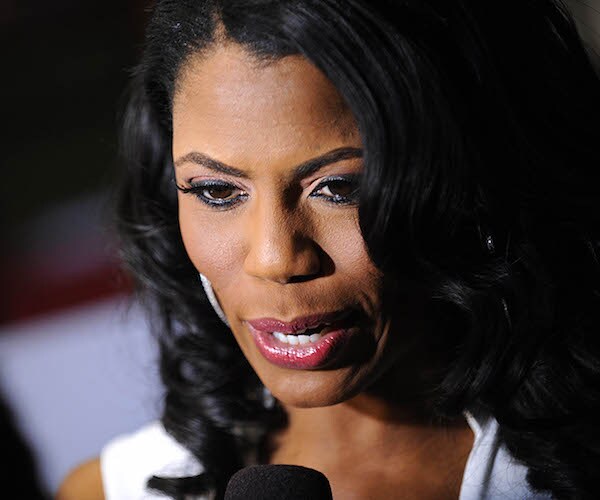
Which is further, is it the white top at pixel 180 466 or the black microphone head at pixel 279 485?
the white top at pixel 180 466

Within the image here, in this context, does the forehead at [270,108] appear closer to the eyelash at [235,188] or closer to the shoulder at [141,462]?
the eyelash at [235,188]

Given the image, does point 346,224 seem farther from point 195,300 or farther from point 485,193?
point 195,300

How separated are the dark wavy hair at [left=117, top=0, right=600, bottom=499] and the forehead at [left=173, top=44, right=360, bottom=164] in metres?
0.02

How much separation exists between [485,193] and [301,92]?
19 centimetres

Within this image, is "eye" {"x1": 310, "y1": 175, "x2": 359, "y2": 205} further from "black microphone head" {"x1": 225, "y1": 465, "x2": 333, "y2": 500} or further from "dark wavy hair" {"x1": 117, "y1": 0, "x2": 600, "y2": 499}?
"black microphone head" {"x1": 225, "y1": 465, "x2": 333, "y2": 500}

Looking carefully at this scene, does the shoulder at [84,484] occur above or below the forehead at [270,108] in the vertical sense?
below

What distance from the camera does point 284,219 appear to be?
32.1 inches

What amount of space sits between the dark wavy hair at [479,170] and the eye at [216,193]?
12 centimetres

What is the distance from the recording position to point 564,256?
915mm

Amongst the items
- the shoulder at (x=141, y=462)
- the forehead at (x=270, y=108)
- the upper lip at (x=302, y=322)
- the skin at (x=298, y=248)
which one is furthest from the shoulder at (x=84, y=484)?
the forehead at (x=270, y=108)

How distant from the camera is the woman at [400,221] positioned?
786 mm

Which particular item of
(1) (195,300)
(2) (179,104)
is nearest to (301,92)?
(2) (179,104)

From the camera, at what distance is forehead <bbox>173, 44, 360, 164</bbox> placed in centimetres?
79

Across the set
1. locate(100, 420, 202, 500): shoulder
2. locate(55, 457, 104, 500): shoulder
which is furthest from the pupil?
locate(55, 457, 104, 500): shoulder
